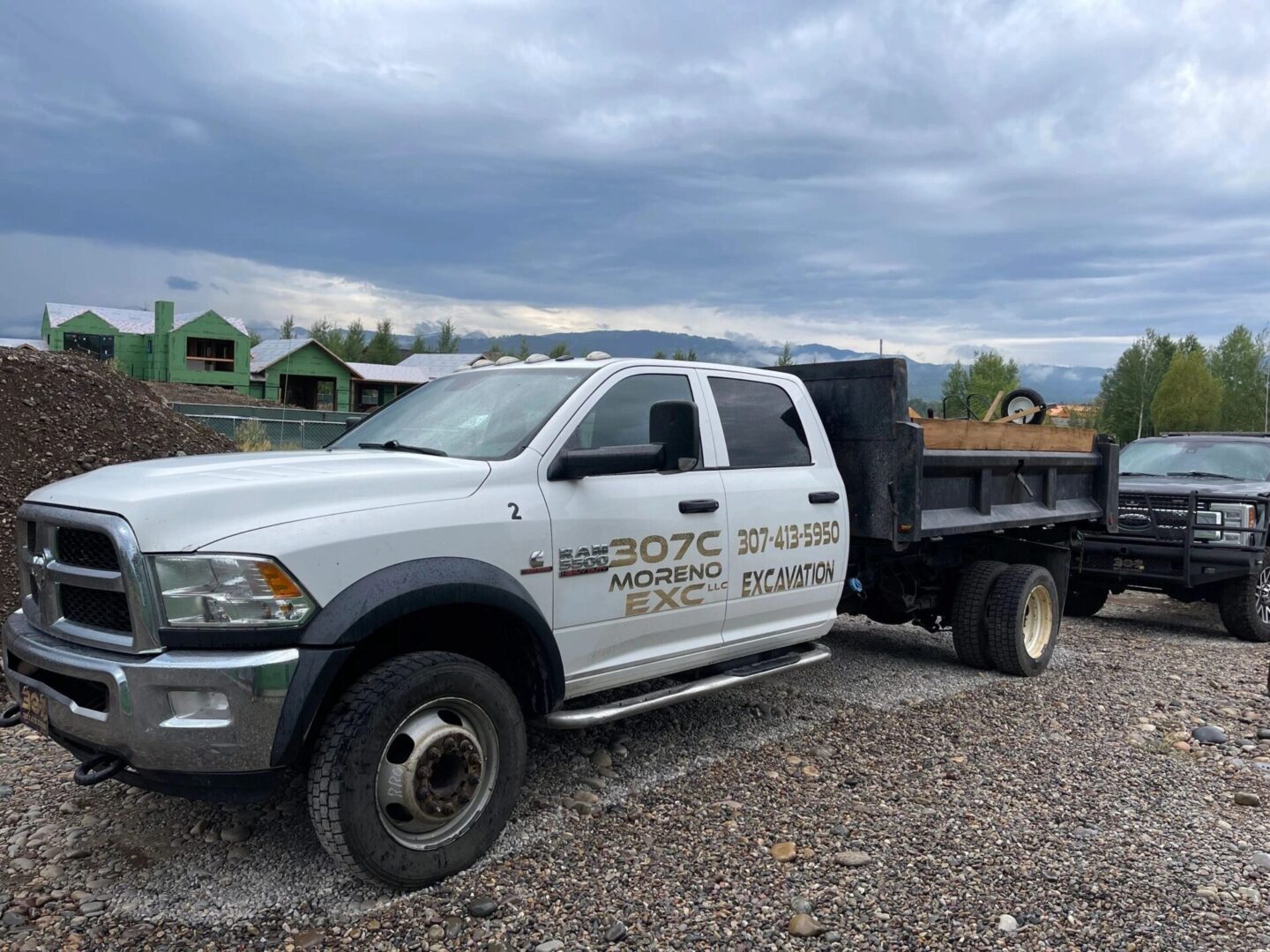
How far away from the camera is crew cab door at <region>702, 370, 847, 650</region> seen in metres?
4.88

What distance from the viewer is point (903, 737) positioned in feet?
17.7

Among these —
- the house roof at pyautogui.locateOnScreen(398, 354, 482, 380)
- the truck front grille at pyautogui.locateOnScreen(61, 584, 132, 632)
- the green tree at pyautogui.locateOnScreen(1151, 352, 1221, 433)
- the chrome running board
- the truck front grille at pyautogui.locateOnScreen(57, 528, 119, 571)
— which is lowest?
the chrome running board

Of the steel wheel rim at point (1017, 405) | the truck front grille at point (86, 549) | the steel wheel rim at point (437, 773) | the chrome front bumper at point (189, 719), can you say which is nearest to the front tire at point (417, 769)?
the steel wheel rim at point (437, 773)

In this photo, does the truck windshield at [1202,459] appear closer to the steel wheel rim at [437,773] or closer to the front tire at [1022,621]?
the front tire at [1022,621]

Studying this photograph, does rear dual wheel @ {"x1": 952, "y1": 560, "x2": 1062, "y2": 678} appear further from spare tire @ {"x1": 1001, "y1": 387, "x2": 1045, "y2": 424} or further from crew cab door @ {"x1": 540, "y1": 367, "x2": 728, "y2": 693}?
crew cab door @ {"x1": 540, "y1": 367, "x2": 728, "y2": 693}

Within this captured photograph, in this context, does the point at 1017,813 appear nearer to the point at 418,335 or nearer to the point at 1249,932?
the point at 1249,932

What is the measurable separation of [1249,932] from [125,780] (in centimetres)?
391

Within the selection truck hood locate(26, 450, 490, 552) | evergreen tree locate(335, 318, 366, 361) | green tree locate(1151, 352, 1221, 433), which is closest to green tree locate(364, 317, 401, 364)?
evergreen tree locate(335, 318, 366, 361)

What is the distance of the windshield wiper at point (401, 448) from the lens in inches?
165

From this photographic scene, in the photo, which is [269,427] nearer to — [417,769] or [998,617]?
[998,617]

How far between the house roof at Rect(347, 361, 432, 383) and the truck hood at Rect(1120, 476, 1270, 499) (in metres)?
48.2

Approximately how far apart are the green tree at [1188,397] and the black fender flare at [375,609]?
2834 inches

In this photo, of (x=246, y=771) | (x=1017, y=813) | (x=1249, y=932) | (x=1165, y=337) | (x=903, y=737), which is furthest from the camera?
(x=1165, y=337)

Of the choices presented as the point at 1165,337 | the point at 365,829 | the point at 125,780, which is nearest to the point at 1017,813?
the point at 365,829
